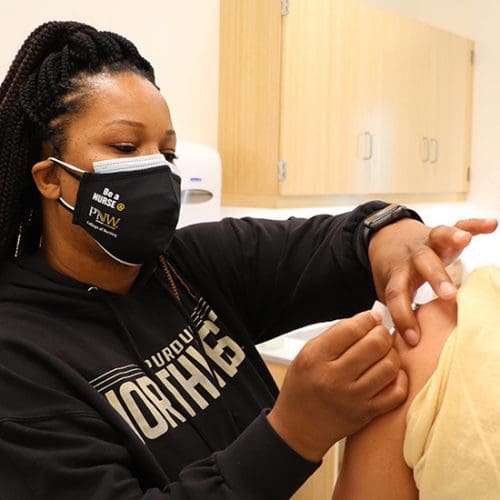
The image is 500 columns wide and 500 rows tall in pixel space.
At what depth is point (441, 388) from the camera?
820 millimetres

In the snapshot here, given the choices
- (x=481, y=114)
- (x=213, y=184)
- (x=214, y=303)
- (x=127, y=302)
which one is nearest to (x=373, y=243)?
(x=214, y=303)

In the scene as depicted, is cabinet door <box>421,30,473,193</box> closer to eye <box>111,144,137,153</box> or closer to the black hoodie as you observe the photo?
the black hoodie

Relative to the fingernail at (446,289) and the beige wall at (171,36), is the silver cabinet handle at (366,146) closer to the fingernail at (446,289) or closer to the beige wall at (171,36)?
the beige wall at (171,36)

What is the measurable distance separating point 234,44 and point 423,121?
3.73 ft

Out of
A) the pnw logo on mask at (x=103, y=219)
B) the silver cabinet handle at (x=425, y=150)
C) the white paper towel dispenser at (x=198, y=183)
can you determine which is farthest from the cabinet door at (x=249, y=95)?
the pnw logo on mask at (x=103, y=219)

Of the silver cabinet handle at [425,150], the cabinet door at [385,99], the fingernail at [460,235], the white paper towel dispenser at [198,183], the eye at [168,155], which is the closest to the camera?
the fingernail at [460,235]

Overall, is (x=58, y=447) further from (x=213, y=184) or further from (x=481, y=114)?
(x=481, y=114)

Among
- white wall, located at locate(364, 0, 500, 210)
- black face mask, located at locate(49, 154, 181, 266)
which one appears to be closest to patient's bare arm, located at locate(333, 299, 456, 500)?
black face mask, located at locate(49, 154, 181, 266)

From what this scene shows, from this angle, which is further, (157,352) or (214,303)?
(214,303)

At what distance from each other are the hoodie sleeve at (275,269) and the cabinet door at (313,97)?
113 cm

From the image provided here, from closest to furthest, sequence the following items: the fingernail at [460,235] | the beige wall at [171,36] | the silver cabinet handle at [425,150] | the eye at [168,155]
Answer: the fingernail at [460,235] → the eye at [168,155] → the beige wall at [171,36] → the silver cabinet handle at [425,150]

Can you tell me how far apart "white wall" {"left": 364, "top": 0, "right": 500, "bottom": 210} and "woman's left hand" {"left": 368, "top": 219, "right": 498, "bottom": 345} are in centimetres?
285

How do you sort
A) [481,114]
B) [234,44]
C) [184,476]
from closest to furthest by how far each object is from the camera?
[184,476] < [234,44] < [481,114]

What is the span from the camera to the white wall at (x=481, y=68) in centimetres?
374
